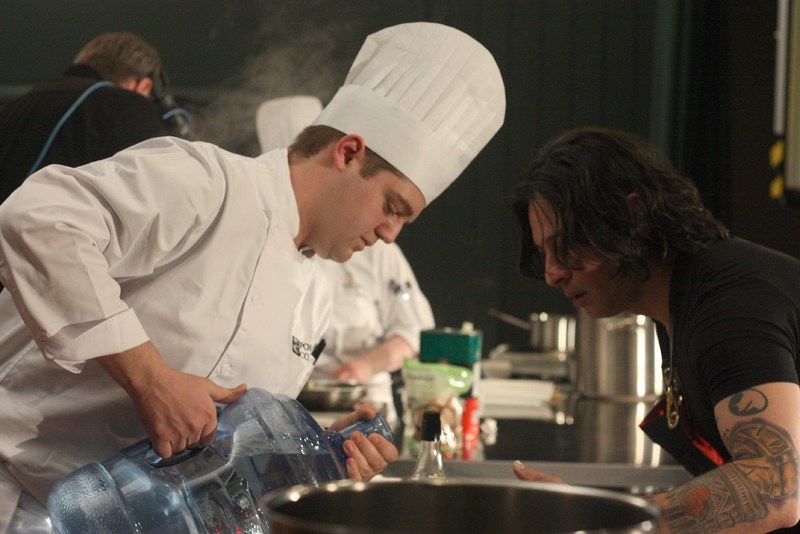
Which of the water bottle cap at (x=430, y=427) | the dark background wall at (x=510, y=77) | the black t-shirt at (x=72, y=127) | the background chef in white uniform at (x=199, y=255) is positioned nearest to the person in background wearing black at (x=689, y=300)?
the water bottle cap at (x=430, y=427)

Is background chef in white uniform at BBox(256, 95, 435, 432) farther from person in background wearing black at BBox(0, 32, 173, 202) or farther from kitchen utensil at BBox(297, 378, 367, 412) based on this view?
person in background wearing black at BBox(0, 32, 173, 202)

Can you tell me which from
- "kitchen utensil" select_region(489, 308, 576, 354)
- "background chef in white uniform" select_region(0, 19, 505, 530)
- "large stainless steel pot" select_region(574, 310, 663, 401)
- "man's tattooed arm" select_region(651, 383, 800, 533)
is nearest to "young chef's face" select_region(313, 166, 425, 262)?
"background chef in white uniform" select_region(0, 19, 505, 530)

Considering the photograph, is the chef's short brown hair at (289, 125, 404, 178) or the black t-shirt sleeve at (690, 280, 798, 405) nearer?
the black t-shirt sleeve at (690, 280, 798, 405)

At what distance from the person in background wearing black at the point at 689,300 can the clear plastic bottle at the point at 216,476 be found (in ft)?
0.85

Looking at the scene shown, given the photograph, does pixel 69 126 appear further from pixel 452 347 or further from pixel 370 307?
pixel 370 307

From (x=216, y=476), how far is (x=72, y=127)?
4.38ft

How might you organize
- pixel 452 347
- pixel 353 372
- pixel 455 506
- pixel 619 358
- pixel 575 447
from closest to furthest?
pixel 455 506, pixel 575 447, pixel 452 347, pixel 619 358, pixel 353 372

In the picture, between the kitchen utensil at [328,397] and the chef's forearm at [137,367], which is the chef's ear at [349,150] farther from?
the kitchen utensil at [328,397]

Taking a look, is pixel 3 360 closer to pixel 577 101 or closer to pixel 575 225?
pixel 575 225

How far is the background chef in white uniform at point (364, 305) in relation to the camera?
3258 millimetres

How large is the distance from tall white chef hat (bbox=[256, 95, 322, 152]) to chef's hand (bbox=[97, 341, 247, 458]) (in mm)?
2194

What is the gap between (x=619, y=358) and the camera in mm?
2895

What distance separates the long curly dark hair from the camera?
59.2 inches

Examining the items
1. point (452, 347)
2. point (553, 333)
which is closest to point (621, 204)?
point (452, 347)
